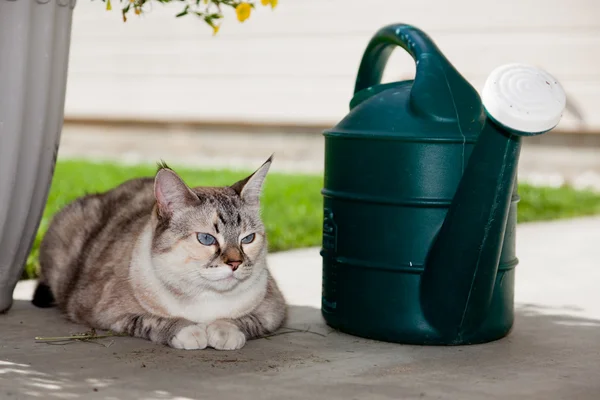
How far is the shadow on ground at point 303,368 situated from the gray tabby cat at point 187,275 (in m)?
0.06

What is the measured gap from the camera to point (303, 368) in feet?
8.25

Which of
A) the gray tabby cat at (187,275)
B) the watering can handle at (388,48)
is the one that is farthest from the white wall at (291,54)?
the gray tabby cat at (187,275)

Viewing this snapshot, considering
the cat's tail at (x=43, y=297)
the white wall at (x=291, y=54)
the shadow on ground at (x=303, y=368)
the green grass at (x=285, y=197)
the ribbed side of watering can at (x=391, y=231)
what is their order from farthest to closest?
the white wall at (x=291, y=54) < the green grass at (x=285, y=197) < the cat's tail at (x=43, y=297) < the ribbed side of watering can at (x=391, y=231) < the shadow on ground at (x=303, y=368)

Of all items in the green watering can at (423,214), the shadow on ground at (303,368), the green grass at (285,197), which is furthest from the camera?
the green grass at (285,197)

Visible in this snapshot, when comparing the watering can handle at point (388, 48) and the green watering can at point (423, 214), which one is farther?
the watering can handle at point (388, 48)

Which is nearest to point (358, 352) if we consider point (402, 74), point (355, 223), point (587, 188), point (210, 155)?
point (355, 223)

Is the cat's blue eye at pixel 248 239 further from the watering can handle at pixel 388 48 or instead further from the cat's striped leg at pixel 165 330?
the watering can handle at pixel 388 48

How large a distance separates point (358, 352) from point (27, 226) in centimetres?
116

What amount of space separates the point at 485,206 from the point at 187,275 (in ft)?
2.85

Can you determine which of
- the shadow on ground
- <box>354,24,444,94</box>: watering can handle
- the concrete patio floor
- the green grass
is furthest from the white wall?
the shadow on ground

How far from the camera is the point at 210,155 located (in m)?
9.11

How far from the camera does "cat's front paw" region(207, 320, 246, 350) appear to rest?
2.69m

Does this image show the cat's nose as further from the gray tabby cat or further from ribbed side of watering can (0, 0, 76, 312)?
ribbed side of watering can (0, 0, 76, 312)

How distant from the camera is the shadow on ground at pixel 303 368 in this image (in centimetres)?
227
